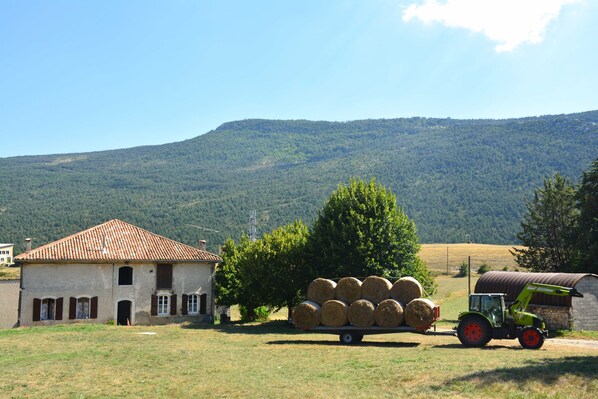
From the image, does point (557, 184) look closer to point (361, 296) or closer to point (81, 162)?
point (361, 296)

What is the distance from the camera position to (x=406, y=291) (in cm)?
2408

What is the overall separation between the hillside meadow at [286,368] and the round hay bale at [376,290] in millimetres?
1976

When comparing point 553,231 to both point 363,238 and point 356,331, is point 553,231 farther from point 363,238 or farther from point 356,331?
point 356,331

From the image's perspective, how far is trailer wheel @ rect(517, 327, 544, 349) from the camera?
65.1ft

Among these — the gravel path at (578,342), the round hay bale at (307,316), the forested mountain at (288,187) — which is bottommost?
the gravel path at (578,342)

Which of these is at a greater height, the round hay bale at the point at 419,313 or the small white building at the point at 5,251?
the round hay bale at the point at 419,313

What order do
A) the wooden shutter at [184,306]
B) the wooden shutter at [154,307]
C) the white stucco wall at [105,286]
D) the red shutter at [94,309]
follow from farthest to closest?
1. the wooden shutter at [184,306]
2. the wooden shutter at [154,307]
3. the red shutter at [94,309]
4. the white stucco wall at [105,286]

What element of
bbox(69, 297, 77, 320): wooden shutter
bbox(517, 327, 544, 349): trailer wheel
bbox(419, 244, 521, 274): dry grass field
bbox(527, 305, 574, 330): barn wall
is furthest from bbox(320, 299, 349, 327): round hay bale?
bbox(419, 244, 521, 274): dry grass field

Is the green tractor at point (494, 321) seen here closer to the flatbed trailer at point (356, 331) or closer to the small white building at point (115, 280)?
the flatbed trailer at point (356, 331)

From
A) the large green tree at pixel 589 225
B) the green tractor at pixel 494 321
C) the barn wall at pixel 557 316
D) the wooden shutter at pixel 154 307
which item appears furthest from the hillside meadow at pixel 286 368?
the large green tree at pixel 589 225

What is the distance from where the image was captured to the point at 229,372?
53.0 feet

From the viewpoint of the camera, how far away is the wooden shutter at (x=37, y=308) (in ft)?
107

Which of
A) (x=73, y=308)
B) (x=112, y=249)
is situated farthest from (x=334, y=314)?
(x=73, y=308)

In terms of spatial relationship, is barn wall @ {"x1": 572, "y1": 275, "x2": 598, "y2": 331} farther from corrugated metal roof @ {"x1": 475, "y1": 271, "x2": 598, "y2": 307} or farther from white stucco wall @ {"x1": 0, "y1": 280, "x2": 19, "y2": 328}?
white stucco wall @ {"x1": 0, "y1": 280, "x2": 19, "y2": 328}
